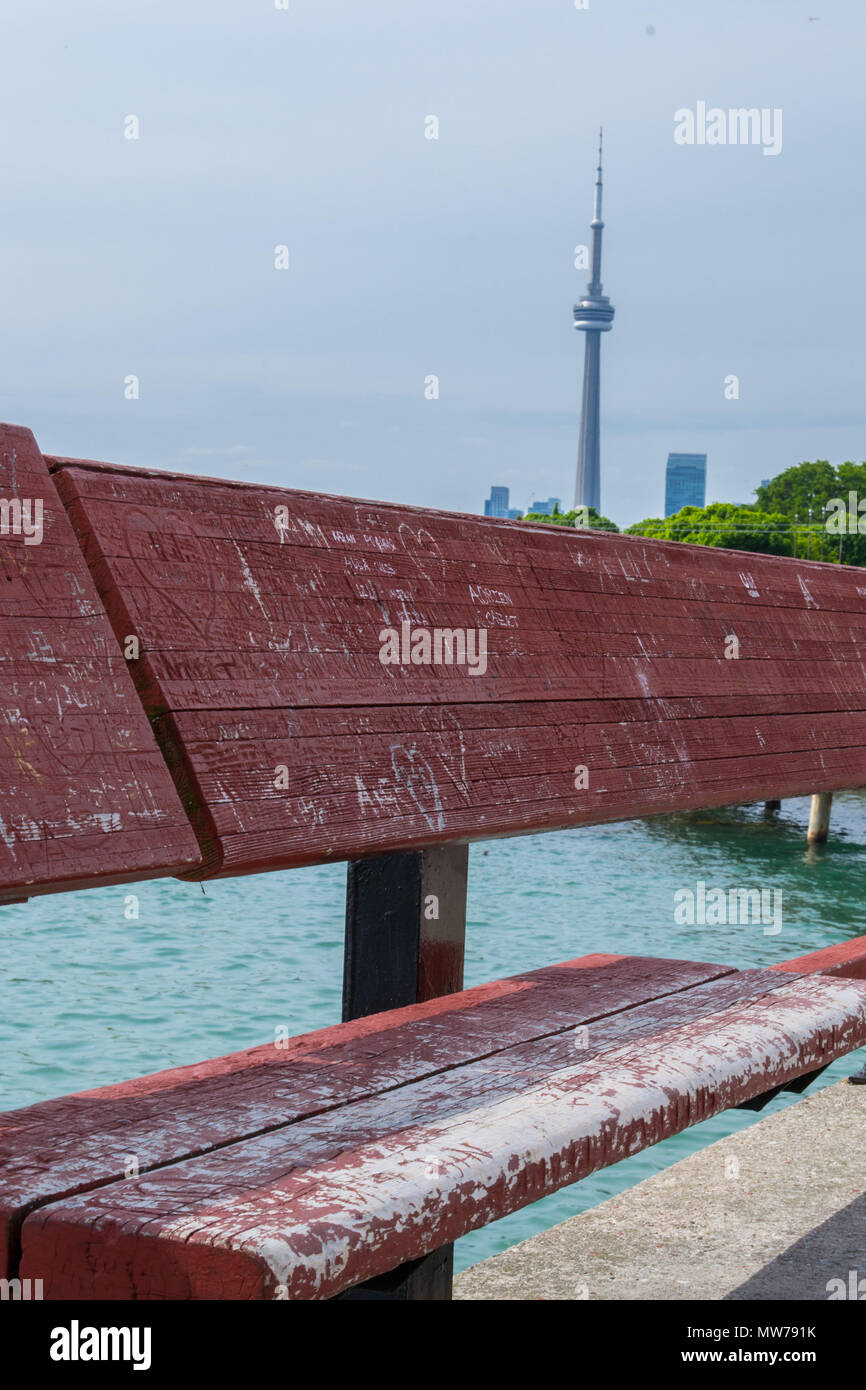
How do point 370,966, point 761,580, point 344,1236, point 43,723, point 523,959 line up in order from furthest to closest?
1. point 523,959
2. point 761,580
3. point 370,966
4. point 43,723
5. point 344,1236

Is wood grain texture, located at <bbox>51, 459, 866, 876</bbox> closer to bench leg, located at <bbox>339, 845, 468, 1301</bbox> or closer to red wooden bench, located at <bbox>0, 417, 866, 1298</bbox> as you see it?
red wooden bench, located at <bbox>0, 417, 866, 1298</bbox>

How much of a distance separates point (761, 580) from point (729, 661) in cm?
32

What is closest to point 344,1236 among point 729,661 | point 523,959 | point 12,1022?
point 729,661

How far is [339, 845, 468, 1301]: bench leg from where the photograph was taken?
2352mm

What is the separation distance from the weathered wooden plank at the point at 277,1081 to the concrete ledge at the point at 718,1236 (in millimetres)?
950

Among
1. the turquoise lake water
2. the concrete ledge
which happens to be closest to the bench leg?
the concrete ledge

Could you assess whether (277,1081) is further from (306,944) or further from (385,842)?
(306,944)

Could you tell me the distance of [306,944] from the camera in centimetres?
1418

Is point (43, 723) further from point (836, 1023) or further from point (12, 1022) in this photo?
point (12, 1022)

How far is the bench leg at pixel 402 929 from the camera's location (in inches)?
92.6

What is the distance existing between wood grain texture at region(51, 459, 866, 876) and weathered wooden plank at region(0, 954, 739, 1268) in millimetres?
272

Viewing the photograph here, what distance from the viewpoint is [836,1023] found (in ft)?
7.55
